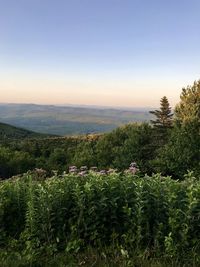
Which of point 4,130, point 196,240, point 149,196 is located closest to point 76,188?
point 149,196

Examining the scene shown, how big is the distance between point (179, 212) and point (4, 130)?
18202cm

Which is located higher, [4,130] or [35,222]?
[35,222]

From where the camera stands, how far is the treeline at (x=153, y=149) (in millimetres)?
45312

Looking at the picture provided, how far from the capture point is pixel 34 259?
6.16 meters

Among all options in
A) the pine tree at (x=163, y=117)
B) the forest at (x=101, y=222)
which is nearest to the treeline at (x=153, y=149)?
the pine tree at (x=163, y=117)

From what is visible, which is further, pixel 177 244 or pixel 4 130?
pixel 4 130

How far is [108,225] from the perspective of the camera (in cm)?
687

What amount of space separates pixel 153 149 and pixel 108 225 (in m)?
49.8

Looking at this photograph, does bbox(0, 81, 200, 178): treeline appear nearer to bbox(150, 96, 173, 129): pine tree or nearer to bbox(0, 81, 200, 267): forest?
bbox(150, 96, 173, 129): pine tree

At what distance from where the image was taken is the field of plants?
613 centimetres

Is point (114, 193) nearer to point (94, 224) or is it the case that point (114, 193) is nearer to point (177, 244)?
point (94, 224)

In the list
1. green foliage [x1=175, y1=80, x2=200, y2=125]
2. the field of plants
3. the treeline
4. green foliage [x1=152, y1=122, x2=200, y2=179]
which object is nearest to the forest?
the field of plants

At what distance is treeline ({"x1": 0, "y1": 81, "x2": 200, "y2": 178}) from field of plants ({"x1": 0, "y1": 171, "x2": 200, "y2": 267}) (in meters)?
34.5

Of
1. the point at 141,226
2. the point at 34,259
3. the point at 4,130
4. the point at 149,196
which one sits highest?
the point at 149,196
